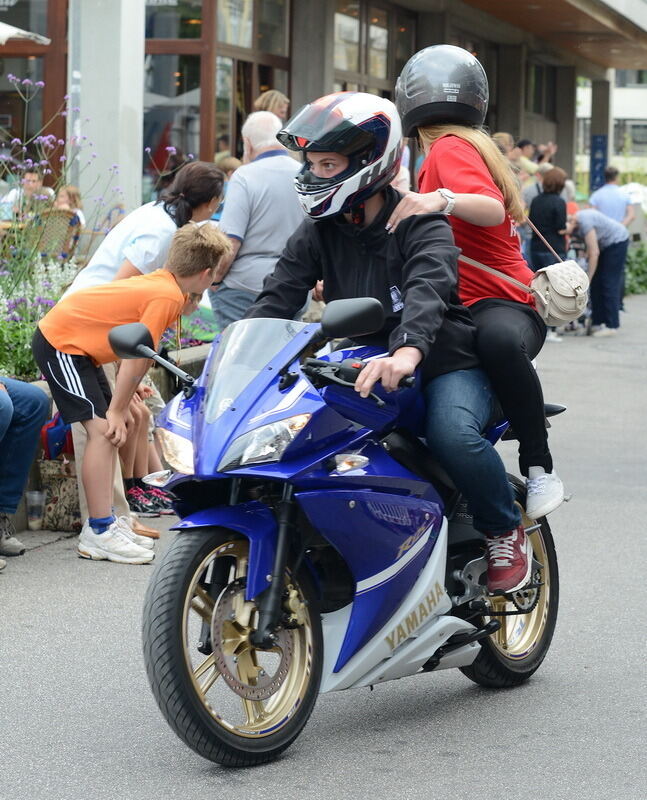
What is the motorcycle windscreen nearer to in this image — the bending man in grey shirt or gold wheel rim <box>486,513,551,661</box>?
gold wheel rim <box>486,513,551,661</box>

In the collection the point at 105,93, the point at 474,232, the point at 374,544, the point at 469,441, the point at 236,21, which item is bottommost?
the point at 374,544

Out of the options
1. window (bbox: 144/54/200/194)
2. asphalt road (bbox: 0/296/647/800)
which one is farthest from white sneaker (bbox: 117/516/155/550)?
window (bbox: 144/54/200/194)

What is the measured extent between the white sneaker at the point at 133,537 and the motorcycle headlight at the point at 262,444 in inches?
129

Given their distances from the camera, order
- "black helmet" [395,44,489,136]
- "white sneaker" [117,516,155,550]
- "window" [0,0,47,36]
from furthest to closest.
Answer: "window" [0,0,47,36] → "white sneaker" [117,516,155,550] → "black helmet" [395,44,489,136]

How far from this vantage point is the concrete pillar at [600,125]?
128 ft

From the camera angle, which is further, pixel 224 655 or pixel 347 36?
pixel 347 36

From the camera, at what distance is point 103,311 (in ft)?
21.9

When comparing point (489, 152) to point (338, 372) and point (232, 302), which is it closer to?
point (338, 372)

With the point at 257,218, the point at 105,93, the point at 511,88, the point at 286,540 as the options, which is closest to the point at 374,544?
the point at 286,540

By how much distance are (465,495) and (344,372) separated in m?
0.69

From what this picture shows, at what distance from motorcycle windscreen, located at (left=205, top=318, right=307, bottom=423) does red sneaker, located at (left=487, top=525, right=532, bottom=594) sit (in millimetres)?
1050

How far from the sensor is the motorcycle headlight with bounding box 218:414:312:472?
374 centimetres

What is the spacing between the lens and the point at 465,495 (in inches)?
173

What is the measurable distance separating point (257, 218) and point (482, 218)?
14.0 ft
